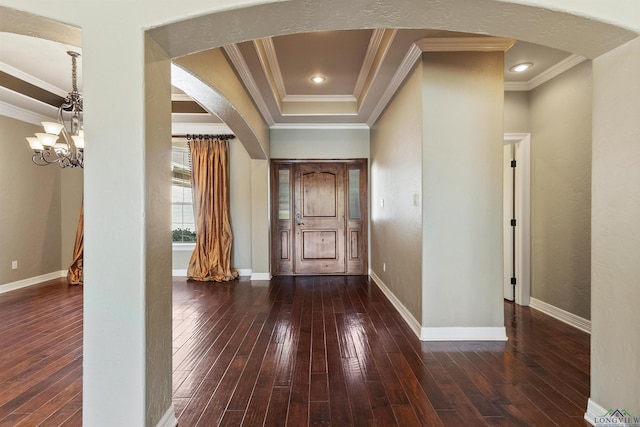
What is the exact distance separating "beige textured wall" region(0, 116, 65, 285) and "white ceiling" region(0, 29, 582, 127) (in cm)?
49

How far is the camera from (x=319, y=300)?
408cm

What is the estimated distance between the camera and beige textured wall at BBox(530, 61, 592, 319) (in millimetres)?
3086

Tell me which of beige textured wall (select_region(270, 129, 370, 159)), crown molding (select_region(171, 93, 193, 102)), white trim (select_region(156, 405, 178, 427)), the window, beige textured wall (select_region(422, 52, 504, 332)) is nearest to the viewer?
white trim (select_region(156, 405, 178, 427))

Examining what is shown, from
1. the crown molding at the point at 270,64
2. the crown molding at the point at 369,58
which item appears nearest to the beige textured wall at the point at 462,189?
the crown molding at the point at 369,58

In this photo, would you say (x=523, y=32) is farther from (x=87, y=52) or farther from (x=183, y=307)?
(x=183, y=307)

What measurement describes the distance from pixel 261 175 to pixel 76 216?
134 inches

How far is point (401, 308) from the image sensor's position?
11.4ft

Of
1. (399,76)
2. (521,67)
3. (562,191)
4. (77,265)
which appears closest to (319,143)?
(399,76)

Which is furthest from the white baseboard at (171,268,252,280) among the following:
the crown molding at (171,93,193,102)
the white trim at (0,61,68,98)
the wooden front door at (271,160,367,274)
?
the white trim at (0,61,68,98)

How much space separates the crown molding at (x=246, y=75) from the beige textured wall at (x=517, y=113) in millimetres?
2976

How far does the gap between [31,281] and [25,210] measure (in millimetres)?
1120

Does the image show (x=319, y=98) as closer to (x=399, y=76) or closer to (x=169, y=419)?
(x=399, y=76)

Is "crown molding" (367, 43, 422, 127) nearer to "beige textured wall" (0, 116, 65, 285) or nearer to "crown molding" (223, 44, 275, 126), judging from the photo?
"crown molding" (223, 44, 275, 126)

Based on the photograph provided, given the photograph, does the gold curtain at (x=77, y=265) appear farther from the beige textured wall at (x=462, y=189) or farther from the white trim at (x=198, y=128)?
the beige textured wall at (x=462, y=189)
